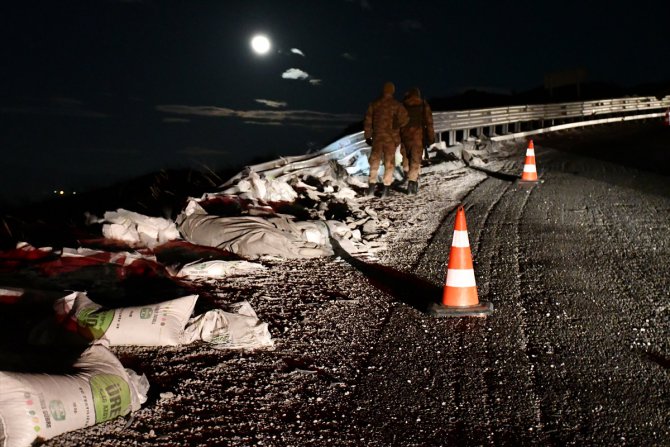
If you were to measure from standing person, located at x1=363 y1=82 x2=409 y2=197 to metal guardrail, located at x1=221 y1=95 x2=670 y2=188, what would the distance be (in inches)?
49.9

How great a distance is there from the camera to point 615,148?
17938 millimetres

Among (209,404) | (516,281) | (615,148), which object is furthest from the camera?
(615,148)

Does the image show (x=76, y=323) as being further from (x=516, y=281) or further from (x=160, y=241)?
(x=516, y=281)

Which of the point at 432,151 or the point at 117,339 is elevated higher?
the point at 432,151

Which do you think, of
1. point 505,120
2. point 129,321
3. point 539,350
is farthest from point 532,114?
point 129,321

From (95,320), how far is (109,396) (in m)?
1.05

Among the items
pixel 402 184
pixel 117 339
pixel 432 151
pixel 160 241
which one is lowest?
pixel 117 339

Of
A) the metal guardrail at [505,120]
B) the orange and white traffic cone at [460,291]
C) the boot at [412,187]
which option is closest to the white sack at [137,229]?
the metal guardrail at [505,120]

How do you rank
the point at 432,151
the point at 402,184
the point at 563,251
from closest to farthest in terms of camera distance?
the point at 563,251 < the point at 402,184 < the point at 432,151

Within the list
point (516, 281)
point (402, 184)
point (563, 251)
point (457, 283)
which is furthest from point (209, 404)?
point (402, 184)

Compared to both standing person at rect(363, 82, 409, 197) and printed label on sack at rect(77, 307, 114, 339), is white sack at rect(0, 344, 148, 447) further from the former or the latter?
standing person at rect(363, 82, 409, 197)

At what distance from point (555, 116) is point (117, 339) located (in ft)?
82.6

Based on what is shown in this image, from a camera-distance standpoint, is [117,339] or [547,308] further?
[547,308]

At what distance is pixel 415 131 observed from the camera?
433 inches
